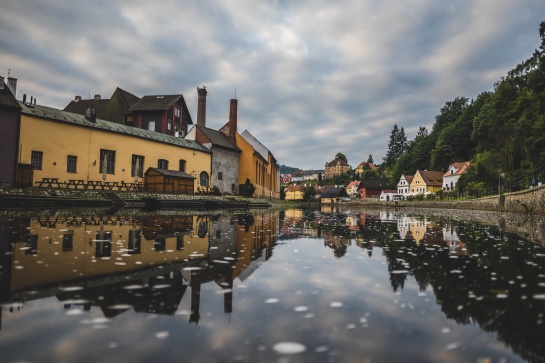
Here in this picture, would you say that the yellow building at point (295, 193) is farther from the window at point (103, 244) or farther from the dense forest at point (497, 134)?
the window at point (103, 244)

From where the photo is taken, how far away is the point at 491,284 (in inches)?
195

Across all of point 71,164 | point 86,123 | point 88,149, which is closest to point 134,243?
point 71,164

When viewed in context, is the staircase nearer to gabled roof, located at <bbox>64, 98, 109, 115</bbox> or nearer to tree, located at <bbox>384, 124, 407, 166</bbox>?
gabled roof, located at <bbox>64, 98, 109, 115</bbox>

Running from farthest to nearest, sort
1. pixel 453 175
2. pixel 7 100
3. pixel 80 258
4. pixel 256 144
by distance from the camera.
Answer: pixel 453 175
pixel 256 144
pixel 7 100
pixel 80 258

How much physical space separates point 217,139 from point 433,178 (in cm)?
7278

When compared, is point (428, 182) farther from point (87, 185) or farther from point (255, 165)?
point (87, 185)

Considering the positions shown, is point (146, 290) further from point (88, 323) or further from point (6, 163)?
point (6, 163)

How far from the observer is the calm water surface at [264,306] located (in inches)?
112

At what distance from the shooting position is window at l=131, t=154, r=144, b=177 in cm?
3678

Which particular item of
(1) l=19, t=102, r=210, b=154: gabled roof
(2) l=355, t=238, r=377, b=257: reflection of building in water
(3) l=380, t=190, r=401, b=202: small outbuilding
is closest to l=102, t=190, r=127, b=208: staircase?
(1) l=19, t=102, r=210, b=154: gabled roof

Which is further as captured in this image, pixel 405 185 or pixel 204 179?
pixel 405 185

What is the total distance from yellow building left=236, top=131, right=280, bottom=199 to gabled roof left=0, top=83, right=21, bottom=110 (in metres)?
32.2

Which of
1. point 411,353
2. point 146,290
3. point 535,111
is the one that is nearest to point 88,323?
point 146,290

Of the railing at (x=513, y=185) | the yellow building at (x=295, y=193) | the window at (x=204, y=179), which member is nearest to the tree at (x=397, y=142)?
the yellow building at (x=295, y=193)
